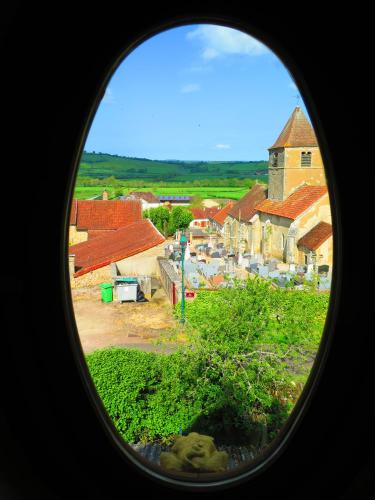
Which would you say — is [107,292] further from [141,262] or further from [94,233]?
[94,233]

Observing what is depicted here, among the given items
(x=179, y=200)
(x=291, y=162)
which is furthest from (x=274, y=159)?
(x=179, y=200)

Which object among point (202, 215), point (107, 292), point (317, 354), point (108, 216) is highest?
point (317, 354)

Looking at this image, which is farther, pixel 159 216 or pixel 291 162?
pixel 291 162

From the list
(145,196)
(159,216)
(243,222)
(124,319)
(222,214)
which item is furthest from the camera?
(222,214)

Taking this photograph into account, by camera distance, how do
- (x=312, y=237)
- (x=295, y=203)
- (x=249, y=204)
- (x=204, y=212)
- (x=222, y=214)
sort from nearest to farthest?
(x=312, y=237) < (x=295, y=203) < (x=249, y=204) < (x=222, y=214) < (x=204, y=212)

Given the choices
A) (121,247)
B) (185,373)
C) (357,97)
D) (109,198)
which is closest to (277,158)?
(109,198)

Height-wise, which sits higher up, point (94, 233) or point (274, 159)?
point (274, 159)
